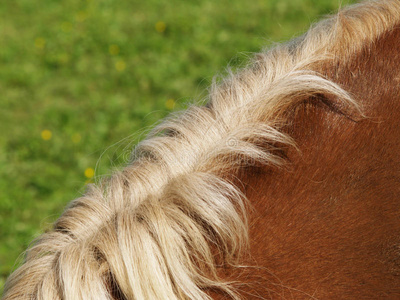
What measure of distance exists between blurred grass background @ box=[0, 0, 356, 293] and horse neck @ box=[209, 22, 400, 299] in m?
2.38

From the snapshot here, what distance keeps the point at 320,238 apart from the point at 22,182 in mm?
3170

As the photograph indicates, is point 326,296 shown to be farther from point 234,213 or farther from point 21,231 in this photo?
point 21,231

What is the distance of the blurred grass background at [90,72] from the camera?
12.1 feet

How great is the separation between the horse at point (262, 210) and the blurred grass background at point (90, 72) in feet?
7.54

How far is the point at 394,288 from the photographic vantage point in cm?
98

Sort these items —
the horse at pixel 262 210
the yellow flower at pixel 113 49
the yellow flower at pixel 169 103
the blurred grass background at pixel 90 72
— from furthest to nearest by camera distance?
the yellow flower at pixel 113 49
the yellow flower at pixel 169 103
the blurred grass background at pixel 90 72
the horse at pixel 262 210

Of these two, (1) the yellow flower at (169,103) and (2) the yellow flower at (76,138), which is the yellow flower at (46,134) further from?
(1) the yellow flower at (169,103)

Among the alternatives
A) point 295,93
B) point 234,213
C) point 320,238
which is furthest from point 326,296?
point 295,93

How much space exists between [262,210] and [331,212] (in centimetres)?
14

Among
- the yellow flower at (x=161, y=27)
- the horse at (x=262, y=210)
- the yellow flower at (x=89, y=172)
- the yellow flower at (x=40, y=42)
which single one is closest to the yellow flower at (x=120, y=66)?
the yellow flower at (x=161, y=27)

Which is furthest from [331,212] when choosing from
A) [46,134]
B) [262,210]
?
[46,134]

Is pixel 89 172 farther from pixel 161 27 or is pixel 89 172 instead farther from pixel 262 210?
pixel 262 210

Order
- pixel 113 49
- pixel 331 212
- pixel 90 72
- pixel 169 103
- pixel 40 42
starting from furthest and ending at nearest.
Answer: pixel 40 42 → pixel 113 49 → pixel 90 72 → pixel 169 103 → pixel 331 212

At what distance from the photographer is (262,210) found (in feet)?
3.31
